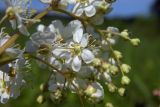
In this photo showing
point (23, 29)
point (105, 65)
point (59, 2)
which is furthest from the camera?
point (105, 65)

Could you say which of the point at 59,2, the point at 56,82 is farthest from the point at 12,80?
the point at 59,2

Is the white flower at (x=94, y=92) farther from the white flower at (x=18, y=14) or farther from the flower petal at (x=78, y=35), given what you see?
the white flower at (x=18, y=14)

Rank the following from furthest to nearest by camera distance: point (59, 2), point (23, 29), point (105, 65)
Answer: point (105, 65) < point (59, 2) < point (23, 29)

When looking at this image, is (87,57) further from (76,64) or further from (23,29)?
(23,29)

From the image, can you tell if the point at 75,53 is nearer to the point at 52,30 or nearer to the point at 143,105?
the point at 52,30

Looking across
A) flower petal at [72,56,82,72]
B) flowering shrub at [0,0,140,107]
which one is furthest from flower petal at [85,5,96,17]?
flower petal at [72,56,82,72]

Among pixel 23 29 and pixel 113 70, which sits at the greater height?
pixel 23 29

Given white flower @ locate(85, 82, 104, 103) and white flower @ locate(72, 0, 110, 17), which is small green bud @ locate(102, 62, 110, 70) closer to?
white flower @ locate(85, 82, 104, 103)

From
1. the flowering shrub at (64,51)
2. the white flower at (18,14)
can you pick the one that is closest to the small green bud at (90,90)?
the flowering shrub at (64,51)
